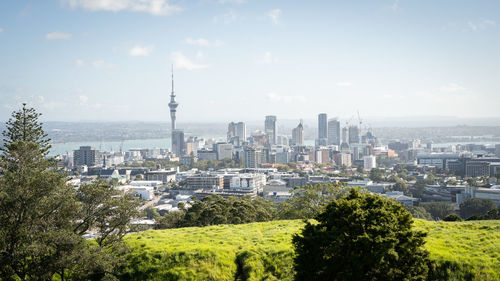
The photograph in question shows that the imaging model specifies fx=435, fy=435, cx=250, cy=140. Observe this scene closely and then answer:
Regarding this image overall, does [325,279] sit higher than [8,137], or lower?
lower

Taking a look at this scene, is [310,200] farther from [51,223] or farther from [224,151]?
[224,151]

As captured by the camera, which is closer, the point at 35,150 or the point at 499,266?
the point at 499,266

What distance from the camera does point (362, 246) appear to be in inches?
408

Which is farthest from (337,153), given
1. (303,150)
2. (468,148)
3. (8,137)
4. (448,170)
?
(8,137)

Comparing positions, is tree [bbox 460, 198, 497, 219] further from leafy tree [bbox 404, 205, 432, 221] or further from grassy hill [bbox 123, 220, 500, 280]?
grassy hill [bbox 123, 220, 500, 280]

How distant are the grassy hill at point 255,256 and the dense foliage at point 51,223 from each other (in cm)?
123

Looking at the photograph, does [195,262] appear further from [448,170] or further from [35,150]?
[448,170]

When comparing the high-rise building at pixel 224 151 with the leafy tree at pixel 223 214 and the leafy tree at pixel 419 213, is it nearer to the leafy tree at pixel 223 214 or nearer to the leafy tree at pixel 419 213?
the leafy tree at pixel 419 213

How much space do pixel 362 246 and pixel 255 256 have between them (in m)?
4.42

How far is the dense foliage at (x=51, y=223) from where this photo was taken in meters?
12.6

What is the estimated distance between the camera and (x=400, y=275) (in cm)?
1028

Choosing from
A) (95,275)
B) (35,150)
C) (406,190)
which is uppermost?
(35,150)

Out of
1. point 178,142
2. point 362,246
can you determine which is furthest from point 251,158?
point 362,246

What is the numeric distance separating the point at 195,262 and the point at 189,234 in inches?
133
